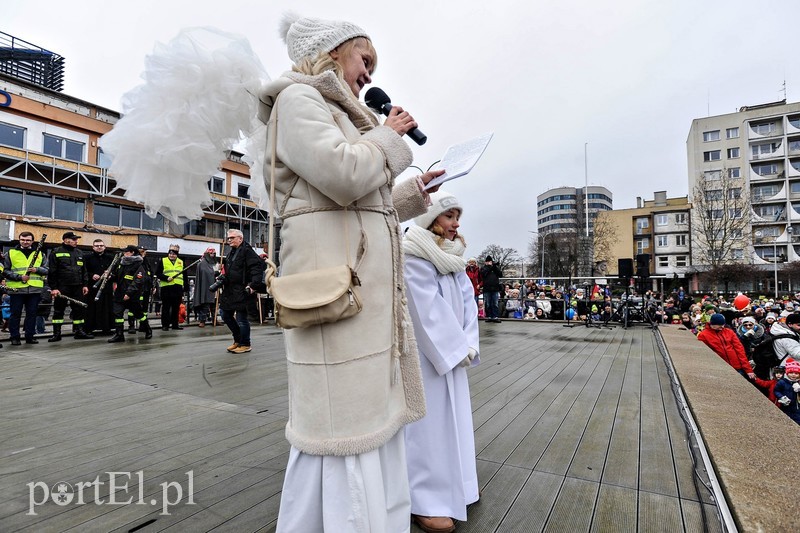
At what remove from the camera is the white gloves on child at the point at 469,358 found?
1.82 m

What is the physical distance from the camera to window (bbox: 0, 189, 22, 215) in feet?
63.9

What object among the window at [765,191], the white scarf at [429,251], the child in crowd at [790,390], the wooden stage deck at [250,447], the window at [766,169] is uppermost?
the window at [766,169]

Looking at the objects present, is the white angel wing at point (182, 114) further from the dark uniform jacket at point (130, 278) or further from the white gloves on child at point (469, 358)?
the dark uniform jacket at point (130, 278)

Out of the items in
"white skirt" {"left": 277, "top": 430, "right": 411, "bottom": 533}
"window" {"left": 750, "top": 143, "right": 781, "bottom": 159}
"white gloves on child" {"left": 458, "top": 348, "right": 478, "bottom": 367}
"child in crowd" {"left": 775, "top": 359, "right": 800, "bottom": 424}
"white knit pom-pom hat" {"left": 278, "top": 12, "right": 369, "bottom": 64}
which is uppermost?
"window" {"left": 750, "top": 143, "right": 781, "bottom": 159}

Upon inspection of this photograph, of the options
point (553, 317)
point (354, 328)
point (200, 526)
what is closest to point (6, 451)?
point (200, 526)

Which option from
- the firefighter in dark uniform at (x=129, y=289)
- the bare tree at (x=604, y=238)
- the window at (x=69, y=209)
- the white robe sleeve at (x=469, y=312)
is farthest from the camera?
the bare tree at (x=604, y=238)

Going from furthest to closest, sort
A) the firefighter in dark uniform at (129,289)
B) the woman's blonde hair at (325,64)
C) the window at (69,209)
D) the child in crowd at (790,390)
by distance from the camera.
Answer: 1. the window at (69,209)
2. the firefighter in dark uniform at (129,289)
3. the child in crowd at (790,390)
4. the woman's blonde hair at (325,64)

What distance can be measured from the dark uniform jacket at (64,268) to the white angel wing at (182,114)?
7.26 m

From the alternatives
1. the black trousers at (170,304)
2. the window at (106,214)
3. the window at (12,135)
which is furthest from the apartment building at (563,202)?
the black trousers at (170,304)

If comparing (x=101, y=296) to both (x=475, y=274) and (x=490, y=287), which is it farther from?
(x=490, y=287)

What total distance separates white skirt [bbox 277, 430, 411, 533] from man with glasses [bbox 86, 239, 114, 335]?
27.0 feet

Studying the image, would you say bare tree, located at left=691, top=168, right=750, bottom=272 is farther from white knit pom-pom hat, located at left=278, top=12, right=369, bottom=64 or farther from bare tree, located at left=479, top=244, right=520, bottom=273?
white knit pom-pom hat, located at left=278, top=12, right=369, bottom=64

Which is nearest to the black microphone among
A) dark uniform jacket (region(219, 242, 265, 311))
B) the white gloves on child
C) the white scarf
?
the white scarf

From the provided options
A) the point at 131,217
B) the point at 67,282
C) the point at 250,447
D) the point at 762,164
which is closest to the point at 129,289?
the point at 67,282
